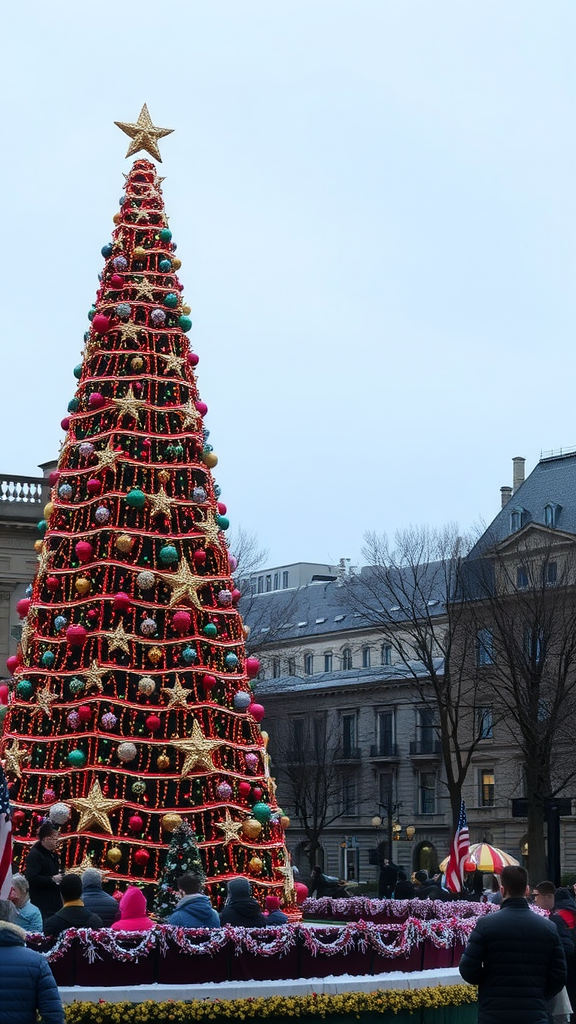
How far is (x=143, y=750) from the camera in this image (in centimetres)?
1661

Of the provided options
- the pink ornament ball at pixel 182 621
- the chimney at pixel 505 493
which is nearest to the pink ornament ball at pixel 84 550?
the pink ornament ball at pixel 182 621

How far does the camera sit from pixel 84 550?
17.1 m

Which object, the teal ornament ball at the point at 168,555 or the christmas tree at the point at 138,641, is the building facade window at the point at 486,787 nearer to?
the christmas tree at the point at 138,641

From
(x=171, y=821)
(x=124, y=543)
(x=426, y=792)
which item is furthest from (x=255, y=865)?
(x=426, y=792)

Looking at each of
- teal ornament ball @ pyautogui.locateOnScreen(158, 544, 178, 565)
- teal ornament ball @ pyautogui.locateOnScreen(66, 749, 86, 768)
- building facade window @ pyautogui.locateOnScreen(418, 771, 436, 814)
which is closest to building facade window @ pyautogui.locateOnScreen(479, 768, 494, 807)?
building facade window @ pyautogui.locateOnScreen(418, 771, 436, 814)

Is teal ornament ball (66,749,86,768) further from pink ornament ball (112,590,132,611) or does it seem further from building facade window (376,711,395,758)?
building facade window (376,711,395,758)

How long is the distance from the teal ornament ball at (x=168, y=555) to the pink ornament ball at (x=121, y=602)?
599mm

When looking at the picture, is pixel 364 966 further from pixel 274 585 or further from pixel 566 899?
pixel 274 585

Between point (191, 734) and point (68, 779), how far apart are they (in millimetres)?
1406

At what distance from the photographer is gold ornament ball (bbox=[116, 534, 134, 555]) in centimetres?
1705

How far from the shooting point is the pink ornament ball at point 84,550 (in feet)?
56.2

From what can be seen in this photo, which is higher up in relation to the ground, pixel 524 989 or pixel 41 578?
pixel 41 578

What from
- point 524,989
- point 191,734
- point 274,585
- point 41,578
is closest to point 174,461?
point 41,578

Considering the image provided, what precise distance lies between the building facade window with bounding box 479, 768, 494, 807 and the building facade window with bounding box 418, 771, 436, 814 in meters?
5.30
